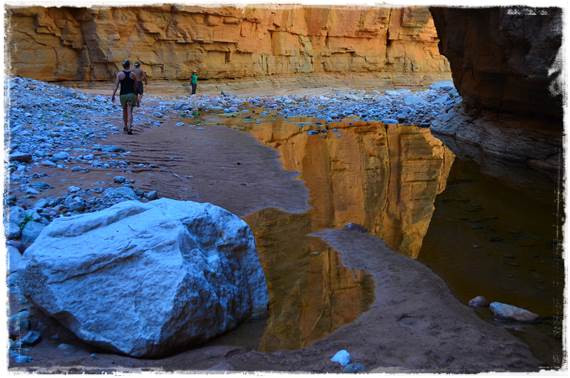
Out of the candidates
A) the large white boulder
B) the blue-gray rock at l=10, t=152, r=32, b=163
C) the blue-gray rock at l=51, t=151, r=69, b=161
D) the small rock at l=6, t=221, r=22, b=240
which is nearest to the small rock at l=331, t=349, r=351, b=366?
the large white boulder

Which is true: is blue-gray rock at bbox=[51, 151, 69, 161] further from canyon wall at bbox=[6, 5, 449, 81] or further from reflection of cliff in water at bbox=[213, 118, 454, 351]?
canyon wall at bbox=[6, 5, 449, 81]

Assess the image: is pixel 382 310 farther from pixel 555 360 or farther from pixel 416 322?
pixel 555 360

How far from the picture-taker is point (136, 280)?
305 centimetres

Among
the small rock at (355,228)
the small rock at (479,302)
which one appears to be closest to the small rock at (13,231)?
the small rock at (355,228)

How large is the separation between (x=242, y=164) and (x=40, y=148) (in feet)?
10.3

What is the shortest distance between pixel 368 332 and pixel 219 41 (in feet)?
81.5

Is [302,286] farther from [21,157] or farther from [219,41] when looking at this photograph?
[219,41]

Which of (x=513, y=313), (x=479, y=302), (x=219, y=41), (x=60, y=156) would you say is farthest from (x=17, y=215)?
(x=219, y=41)

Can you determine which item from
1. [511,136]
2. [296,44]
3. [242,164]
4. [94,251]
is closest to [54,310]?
[94,251]

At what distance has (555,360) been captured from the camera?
3260mm

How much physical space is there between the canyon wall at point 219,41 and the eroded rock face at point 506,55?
1481 centimetres

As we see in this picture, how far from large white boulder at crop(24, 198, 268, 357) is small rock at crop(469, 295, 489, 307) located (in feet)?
6.39

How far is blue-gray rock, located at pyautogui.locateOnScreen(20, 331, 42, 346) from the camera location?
2.92 meters

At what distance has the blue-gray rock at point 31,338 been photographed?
2.92 metres
